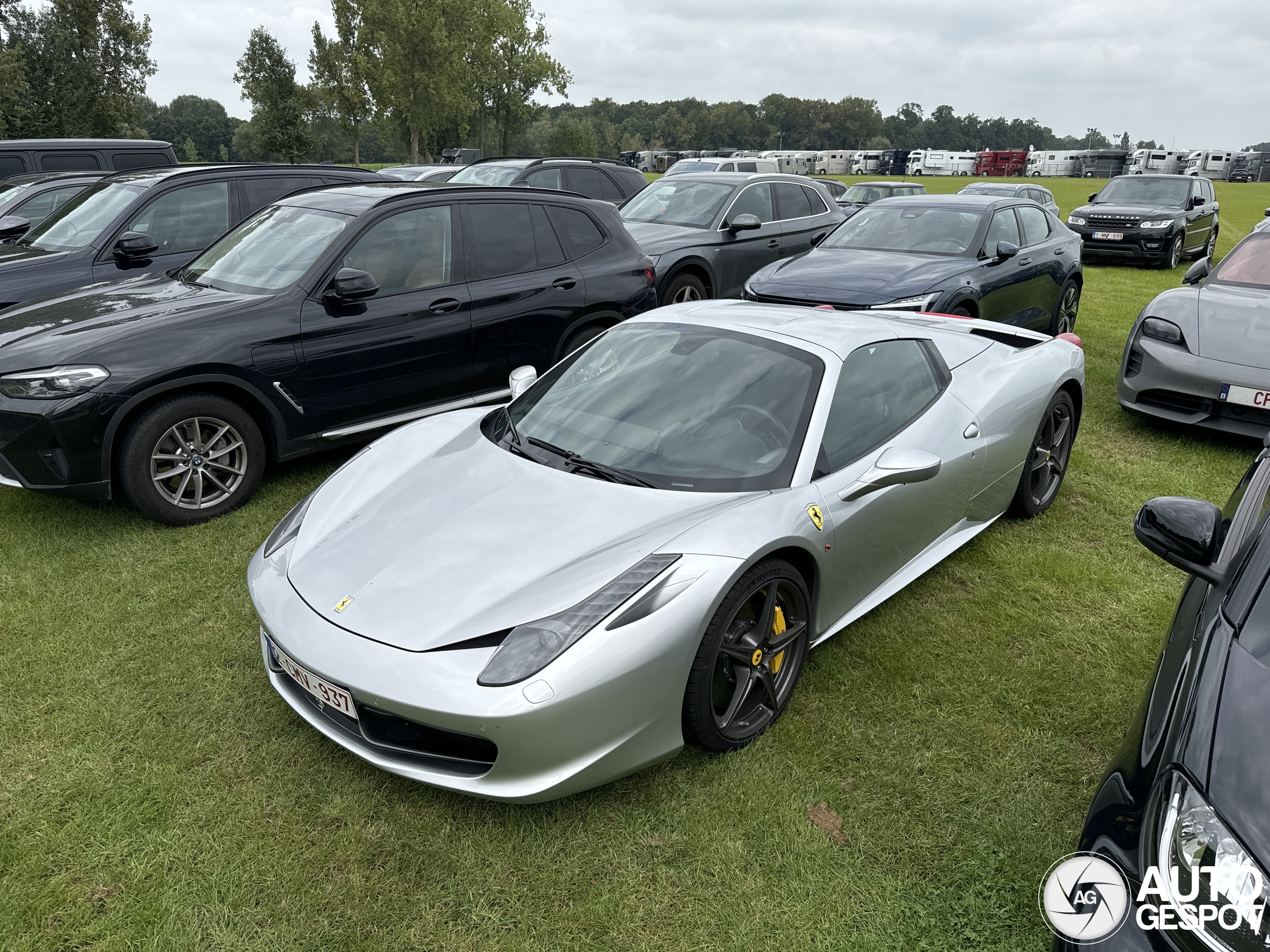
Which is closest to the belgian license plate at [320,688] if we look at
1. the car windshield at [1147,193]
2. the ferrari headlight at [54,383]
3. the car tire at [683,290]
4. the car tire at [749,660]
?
the car tire at [749,660]

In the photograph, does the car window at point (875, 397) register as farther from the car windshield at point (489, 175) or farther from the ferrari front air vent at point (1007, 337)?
the car windshield at point (489, 175)

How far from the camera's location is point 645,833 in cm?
261

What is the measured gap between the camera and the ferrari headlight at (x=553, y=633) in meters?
2.34

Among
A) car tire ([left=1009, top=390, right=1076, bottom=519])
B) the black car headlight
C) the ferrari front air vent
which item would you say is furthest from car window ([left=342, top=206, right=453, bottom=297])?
the black car headlight

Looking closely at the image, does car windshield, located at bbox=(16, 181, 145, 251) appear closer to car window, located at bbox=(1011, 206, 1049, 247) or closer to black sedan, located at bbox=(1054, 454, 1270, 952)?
black sedan, located at bbox=(1054, 454, 1270, 952)

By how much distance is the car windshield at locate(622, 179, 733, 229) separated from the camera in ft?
29.8

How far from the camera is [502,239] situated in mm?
5805

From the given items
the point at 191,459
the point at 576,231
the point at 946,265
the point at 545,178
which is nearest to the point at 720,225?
the point at 946,265

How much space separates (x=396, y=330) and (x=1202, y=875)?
4.67 m

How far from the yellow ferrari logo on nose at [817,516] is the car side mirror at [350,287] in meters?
3.10

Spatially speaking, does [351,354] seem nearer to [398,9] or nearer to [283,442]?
[283,442]

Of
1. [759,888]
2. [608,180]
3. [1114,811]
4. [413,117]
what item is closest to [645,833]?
[759,888]

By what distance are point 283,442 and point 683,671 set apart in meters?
3.30

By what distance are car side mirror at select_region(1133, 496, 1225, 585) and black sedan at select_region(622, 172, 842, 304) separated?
235 inches
